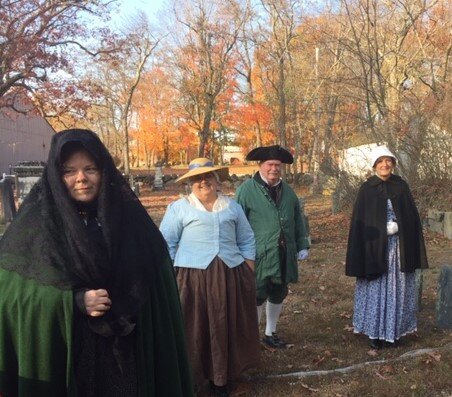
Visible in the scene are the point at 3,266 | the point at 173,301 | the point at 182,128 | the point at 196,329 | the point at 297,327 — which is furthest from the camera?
the point at 182,128

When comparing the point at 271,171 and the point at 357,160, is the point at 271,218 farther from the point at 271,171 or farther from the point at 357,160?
the point at 357,160

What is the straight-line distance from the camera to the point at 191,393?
2.64 meters

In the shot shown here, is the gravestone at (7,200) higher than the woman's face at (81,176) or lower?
lower

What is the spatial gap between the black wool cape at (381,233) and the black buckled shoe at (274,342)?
0.99 meters

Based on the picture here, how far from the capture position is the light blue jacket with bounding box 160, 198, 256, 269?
4238 millimetres

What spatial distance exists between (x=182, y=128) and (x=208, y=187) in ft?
121

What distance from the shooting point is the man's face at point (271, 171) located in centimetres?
521

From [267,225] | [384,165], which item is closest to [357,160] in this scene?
[384,165]

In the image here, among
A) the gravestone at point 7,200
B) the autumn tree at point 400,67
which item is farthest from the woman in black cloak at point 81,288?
the gravestone at point 7,200

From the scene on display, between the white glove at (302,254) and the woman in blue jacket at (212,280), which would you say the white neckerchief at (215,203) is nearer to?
the woman in blue jacket at (212,280)

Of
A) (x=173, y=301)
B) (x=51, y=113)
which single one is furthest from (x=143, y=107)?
(x=173, y=301)

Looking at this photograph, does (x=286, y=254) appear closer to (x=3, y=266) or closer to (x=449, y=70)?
(x=3, y=266)

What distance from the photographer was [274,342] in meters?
5.49

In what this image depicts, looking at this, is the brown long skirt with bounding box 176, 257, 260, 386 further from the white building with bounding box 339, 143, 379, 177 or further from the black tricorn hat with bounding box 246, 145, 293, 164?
the white building with bounding box 339, 143, 379, 177
